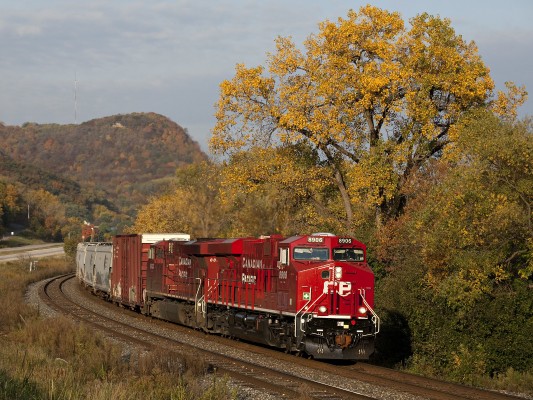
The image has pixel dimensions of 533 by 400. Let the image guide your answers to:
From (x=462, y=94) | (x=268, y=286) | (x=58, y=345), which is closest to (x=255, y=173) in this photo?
(x=462, y=94)

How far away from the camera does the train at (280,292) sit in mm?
21406

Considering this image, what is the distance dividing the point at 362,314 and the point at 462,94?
17.7 m

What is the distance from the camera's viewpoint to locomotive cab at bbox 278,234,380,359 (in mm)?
21234

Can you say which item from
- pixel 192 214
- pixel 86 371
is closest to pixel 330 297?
pixel 86 371

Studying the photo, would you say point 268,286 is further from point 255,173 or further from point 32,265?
point 32,265

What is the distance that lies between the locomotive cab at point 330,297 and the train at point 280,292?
1.1 inches

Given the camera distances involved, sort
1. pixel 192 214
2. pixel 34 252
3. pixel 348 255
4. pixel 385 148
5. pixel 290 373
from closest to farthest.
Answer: pixel 290 373, pixel 348 255, pixel 385 148, pixel 192 214, pixel 34 252

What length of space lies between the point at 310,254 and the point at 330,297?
139 centimetres

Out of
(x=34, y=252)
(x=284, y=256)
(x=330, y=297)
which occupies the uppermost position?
(x=284, y=256)

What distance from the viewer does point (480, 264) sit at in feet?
77.3

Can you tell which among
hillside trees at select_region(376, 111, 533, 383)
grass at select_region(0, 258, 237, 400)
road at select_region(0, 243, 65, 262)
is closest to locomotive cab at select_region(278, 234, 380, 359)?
hillside trees at select_region(376, 111, 533, 383)

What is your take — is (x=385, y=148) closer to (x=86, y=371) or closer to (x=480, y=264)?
(x=480, y=264)

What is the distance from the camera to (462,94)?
118 feet

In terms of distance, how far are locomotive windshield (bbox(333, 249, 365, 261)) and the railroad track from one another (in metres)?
3.10
